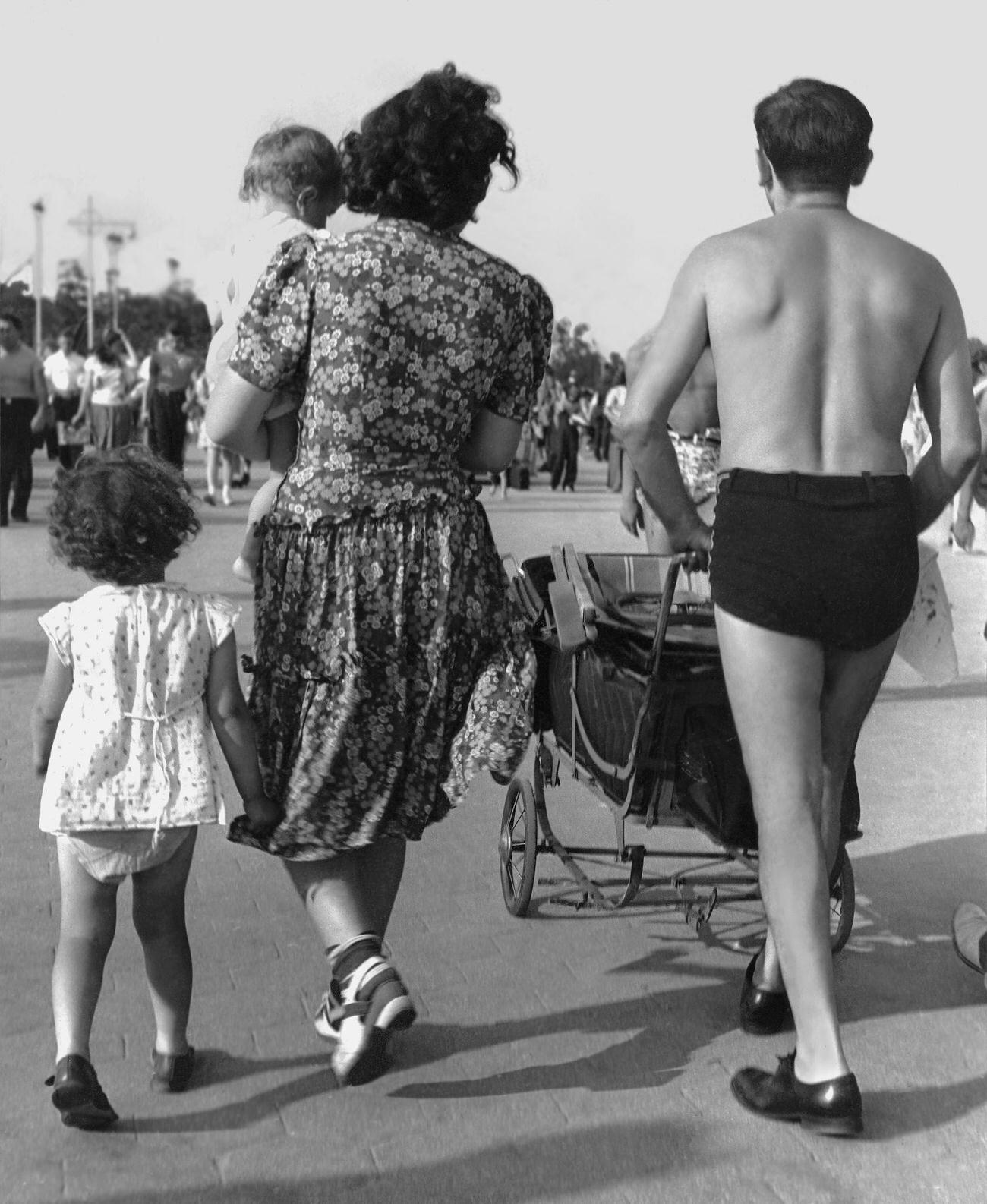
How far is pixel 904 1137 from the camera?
3521 mm

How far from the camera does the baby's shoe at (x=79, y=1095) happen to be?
11.2 feet

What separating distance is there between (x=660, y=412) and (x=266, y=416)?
0.81 meters

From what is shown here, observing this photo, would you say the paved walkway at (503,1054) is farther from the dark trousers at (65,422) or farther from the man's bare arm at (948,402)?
the dark trousers at (65,422)

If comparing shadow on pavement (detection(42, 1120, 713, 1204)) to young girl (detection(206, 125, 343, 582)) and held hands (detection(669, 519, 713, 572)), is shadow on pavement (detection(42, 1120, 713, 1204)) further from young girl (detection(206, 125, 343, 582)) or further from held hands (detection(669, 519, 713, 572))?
young girl (detection(206, 125, 343, 582))

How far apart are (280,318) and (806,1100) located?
6.03 feet

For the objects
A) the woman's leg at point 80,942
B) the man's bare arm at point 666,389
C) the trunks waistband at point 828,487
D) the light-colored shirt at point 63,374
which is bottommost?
the woman's leg at point 80,942

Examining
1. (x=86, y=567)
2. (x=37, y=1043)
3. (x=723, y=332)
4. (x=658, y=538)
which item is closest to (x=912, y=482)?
(x=723, y=332)

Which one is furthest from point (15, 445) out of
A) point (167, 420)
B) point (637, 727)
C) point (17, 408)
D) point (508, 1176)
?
point (508, 1176)

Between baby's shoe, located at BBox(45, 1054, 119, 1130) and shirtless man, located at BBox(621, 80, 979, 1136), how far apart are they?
1258mm

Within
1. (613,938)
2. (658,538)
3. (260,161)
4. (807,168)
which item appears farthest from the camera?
(658,538)

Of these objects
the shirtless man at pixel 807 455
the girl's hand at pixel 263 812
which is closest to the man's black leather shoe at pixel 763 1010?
the shirtless man at pixel 807 455

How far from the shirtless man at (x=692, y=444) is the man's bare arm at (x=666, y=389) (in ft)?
4.90

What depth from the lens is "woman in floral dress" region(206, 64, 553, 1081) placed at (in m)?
3.63

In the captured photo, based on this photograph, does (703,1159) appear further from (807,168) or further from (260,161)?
(260,161)
